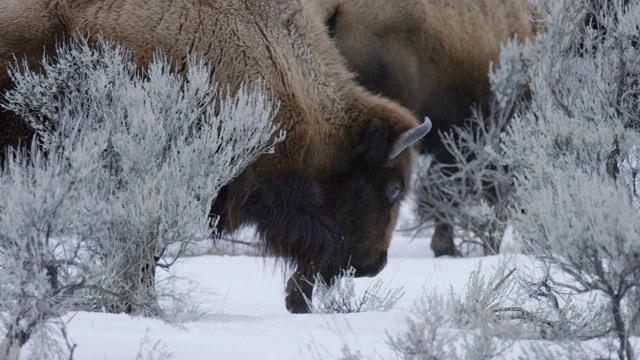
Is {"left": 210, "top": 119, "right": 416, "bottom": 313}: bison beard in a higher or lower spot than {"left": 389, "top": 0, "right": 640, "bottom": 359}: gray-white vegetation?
lower

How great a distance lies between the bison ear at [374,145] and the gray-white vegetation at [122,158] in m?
0.80

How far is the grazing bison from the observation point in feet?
17.9

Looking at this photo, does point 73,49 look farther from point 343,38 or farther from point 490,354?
point 343,38

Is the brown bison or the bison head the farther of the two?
the brown bison

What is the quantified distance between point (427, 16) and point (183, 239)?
4.87 m

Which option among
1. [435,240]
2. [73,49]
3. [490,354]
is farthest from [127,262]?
[435,240]

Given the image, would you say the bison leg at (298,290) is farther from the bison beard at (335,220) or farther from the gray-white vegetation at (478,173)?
the gray-white vegetation at (478,173)

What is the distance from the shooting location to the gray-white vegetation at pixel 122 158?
388 cm

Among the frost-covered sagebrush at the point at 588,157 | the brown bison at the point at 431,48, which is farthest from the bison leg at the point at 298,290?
the brown bison at the point at 431,48

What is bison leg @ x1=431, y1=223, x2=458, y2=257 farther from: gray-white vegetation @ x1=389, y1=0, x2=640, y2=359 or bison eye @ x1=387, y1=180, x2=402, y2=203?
bison eye @ x1=387, y1=180, x2=402, y2=203

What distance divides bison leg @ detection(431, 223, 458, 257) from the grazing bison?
3547 millimetres

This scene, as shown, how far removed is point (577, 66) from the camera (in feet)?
19.4

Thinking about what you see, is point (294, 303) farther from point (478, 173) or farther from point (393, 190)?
point (478, 173)

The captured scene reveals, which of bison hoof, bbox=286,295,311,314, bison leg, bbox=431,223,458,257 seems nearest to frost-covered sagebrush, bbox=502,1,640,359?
bison hoof, bbox=286,295,311,314
